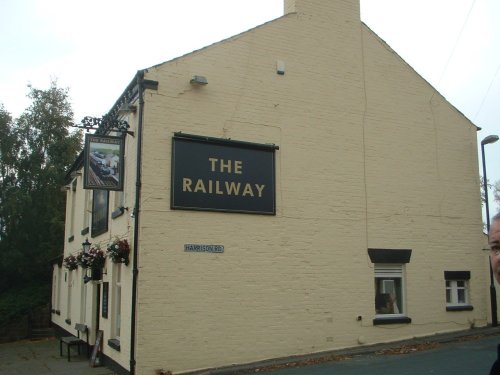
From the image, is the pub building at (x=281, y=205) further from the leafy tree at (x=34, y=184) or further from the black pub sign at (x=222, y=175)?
the leafy tree at (x=34, y=184)

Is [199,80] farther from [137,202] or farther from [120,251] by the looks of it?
[120,251]

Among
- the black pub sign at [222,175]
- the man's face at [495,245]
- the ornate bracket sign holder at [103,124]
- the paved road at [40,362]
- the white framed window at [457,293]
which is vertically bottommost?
the paved road at [40,362]

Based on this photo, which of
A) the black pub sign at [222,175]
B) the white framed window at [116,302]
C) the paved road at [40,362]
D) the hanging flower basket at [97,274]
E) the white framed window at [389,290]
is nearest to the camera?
the black pub sign at [222,175]

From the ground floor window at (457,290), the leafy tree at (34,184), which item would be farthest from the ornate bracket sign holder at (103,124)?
the leafy tree at (34,184)

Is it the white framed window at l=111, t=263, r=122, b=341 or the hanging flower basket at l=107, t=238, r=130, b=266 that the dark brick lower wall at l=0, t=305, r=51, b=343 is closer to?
the white framed window at l=111, t=263, r=122, b=341

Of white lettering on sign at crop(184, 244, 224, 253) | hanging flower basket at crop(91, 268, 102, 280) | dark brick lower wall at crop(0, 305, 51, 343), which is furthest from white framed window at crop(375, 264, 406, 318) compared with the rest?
dark brick lower wall at crop(0, 305, 51, 343)

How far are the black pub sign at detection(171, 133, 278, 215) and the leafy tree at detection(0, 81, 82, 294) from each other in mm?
20094

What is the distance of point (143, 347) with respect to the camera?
1182 cm

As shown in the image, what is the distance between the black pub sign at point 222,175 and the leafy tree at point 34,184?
20.1 metres

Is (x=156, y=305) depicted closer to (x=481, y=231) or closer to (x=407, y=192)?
(x=407, y=192)

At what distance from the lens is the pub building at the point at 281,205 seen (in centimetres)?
1252

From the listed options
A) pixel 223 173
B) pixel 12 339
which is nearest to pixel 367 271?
pixel 223 173

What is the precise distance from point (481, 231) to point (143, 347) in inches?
446

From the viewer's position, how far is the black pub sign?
42.2 feet
